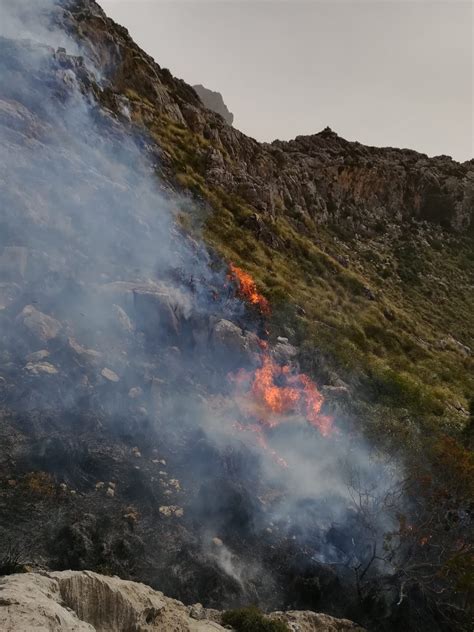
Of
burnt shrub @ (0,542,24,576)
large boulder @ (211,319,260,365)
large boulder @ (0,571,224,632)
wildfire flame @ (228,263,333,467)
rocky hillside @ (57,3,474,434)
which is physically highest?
rocky hillside @ (57,3,474,434)

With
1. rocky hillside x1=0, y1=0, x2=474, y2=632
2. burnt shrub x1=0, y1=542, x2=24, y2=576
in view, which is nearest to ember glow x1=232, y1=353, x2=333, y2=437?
rocky hillside x1=0, y1=0, x2=474, y2=632

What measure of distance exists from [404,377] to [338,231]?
29.4 metres

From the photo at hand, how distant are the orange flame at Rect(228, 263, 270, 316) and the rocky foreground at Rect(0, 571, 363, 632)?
49.2 ft

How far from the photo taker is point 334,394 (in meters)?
20.3

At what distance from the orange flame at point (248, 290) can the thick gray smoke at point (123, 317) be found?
3.19 ft

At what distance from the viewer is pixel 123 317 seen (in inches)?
731

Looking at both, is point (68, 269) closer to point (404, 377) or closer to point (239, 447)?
point (239, 447)

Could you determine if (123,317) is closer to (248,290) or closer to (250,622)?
(248,290)

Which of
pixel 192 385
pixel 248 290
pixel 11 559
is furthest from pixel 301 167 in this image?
pixel 11 559

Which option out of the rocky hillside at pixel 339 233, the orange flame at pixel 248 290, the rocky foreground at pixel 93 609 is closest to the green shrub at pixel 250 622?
the rocky foreground at pixel 93 609

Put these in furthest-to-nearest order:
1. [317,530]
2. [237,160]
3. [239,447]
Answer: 1. [237,160]
2. [239,447]
3. [317,530]

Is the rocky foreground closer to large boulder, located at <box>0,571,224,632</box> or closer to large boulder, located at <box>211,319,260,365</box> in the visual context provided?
large boulder, located at <box>0,571,224,632</box>

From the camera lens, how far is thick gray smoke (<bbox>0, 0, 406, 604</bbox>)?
14945 millimetres

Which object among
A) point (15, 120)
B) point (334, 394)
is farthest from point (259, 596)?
point (15, 120)
